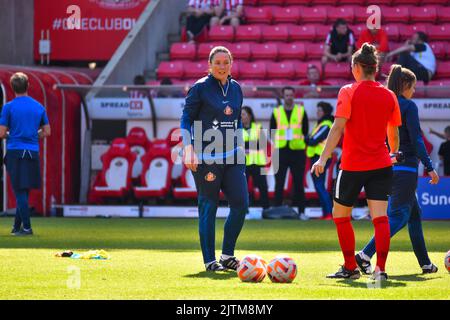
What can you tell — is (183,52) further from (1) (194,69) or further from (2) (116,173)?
(2) (116,173)

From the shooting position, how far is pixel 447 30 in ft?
82.5

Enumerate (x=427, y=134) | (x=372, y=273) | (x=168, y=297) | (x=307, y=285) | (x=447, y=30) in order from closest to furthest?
1. (x=168, y=297)
2. (x=307, y=285)
3. (x=372, y=273)
4. (x=427, y=134)
5. (x=447, y=30)

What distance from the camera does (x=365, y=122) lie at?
10086 millimetres

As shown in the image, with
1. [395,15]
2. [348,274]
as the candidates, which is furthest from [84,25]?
[348,274]

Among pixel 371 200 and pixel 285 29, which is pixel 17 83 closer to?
pixel 371 200

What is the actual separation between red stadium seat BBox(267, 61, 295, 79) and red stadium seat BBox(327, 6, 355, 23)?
Result: 2.34 meters

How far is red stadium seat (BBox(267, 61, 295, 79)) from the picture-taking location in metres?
24.1

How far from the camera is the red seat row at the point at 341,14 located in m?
25.9

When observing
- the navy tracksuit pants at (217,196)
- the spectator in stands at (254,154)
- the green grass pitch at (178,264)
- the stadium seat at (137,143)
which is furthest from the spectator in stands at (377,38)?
the navy tracksuit pants at (217,196)

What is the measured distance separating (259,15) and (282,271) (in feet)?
55.2

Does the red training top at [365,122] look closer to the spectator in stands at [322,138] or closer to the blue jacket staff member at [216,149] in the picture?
the blue jacket staff member at [216,149]

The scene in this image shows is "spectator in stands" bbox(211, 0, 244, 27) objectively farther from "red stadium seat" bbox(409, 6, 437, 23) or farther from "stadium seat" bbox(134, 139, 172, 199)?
"stadium seat" bbox(134, 139, 172, 199)
